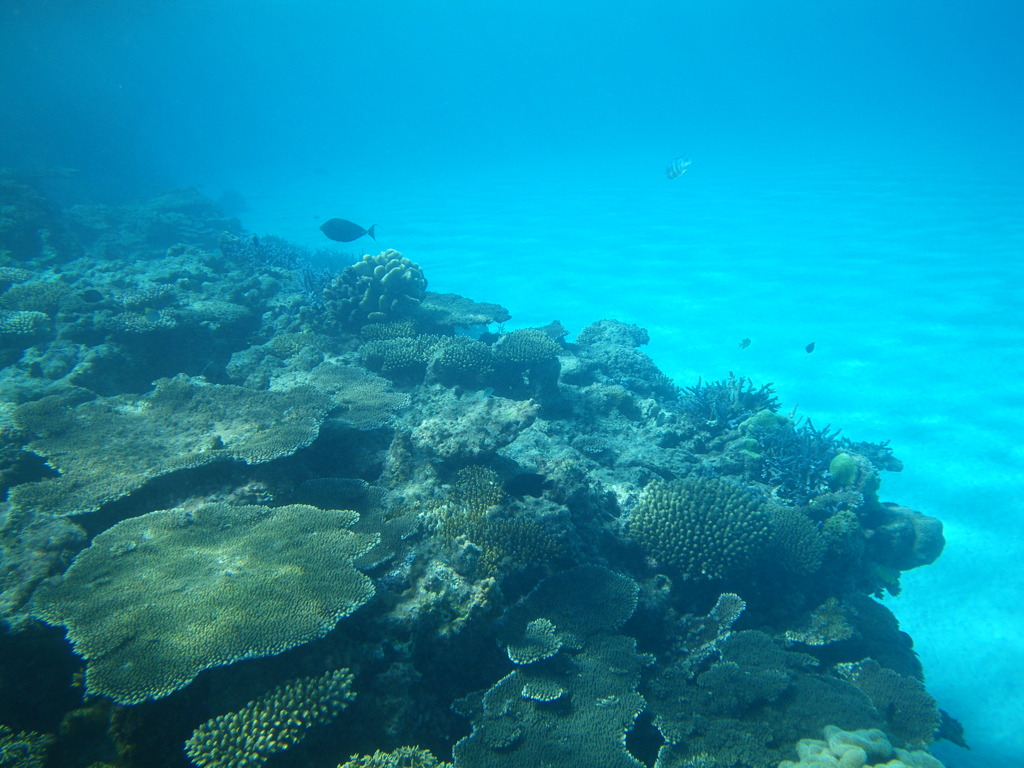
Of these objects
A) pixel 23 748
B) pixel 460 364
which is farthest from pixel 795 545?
pixel 23 748

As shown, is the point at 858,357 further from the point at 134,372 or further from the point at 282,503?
the point at 134,372

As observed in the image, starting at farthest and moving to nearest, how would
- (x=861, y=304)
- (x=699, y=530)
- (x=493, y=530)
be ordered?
(x=861, y=304)
(x=699, y=530)
(x=493, y=530)

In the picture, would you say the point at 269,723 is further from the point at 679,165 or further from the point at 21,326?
the point at 679,165

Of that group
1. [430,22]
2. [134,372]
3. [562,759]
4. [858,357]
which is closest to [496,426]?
[562,759]

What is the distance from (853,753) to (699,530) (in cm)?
199

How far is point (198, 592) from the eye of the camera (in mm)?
3488

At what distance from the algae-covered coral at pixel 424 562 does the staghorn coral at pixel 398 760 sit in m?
0.01

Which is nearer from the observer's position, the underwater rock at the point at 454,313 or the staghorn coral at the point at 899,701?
the staghorn coral at the point at 899,701

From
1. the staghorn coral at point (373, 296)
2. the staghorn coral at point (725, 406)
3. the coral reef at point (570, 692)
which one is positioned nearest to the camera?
the coral reef at point (570, 692)

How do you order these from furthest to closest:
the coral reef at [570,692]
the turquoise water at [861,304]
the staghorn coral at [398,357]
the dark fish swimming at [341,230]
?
the dark fish swimming at [341,230]
the staghorn coral at [398,357]
the turquoise water at [861,304]
the coral reef at [570,692]

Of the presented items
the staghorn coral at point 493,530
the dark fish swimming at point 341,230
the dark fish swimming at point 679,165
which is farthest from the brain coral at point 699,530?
the dark fish swimming at point 679,165

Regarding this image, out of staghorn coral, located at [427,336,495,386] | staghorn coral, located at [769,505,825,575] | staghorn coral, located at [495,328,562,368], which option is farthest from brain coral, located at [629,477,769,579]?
staghorn coral, located at [427,336,495,386]

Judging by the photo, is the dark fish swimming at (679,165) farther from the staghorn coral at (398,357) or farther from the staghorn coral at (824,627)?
the staghorn coral at (824,627)

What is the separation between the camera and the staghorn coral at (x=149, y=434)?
4660mm
